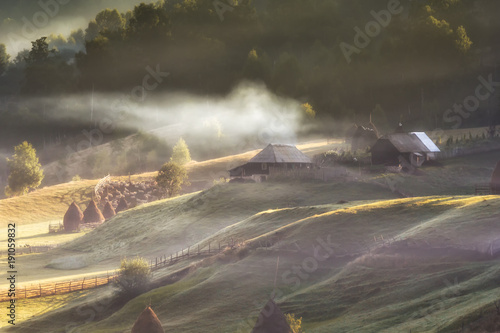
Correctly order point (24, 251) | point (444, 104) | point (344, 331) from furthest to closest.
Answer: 1. point (444, 104)
2. point (24, 251)
3. point (344, 331)

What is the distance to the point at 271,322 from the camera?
116 ft

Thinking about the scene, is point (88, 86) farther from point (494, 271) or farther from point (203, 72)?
point (494, 271)

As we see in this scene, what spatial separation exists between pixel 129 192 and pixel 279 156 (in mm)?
37365

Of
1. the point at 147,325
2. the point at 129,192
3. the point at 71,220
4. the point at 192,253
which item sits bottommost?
the point at 147,325

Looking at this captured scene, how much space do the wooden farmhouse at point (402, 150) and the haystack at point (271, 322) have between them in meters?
66.3

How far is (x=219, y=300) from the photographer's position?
1836 inches

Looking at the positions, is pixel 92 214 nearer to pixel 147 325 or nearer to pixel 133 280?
pixel 133 280

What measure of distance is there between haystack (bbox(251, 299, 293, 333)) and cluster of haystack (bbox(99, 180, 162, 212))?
83477 millimetres

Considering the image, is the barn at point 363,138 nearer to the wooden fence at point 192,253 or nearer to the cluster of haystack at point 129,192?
the cluster of haystack at point 129,192

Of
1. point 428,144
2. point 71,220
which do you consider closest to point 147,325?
point 71,220

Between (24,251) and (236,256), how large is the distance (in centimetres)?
3905

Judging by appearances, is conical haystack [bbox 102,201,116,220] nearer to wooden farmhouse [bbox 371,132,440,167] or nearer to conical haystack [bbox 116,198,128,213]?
conical haystack [bbox 116,198,128,213]

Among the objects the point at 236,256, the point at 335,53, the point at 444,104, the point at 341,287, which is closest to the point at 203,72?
the point at 335,53

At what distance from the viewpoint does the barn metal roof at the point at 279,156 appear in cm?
9719
